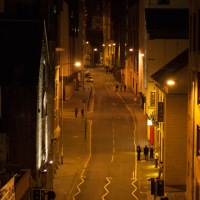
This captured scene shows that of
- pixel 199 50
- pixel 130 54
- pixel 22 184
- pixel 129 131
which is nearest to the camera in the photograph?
pixel 22 184

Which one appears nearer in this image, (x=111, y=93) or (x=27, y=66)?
(x=27, y=66)

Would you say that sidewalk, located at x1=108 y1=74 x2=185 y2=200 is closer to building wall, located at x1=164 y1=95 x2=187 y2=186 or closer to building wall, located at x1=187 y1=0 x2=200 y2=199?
building wall, located at x1=164 y1=95 x2=187 y2=186

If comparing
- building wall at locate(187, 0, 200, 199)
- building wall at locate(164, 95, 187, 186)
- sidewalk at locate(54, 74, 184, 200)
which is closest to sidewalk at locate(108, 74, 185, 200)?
sidewalk at locate(54, 74, 184, 200)

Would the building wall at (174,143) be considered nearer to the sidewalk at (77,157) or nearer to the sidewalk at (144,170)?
the sidewalk at (144,170)

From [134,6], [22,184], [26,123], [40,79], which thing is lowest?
[22,184]

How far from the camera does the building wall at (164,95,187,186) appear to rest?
39812 millimetres

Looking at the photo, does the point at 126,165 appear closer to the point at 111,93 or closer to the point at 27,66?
the point at 27,66

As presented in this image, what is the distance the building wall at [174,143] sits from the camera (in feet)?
131

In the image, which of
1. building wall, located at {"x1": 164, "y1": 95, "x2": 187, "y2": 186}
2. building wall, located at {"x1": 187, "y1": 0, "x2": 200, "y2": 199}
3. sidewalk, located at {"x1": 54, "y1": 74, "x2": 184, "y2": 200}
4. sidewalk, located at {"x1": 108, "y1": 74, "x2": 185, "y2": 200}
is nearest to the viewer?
building wall, located at {"x1": 187, "y1": 0, "x2": 200, "y2": 199}

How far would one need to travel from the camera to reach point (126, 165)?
47406mm

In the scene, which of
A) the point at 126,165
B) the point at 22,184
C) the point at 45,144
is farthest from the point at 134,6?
the point at 22,184

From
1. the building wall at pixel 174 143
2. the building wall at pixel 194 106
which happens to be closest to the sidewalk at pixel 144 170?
the building wall at pixel 174 143

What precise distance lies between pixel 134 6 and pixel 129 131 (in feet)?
133

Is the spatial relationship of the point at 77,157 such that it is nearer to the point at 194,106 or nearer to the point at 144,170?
the point at 144,170
